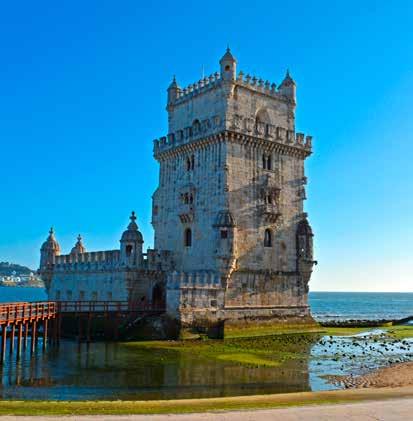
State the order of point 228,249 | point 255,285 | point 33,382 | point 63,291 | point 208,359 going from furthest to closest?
1. point 63,291
2. point 255,285
3. point 228,249
4. point 208,359
5. point 33,382

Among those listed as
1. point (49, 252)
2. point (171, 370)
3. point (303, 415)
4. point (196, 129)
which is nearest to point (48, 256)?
point (49, 252)

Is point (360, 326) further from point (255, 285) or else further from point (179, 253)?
point (179, 253)

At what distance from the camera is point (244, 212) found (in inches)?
1700

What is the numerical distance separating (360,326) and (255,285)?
1827 centimetres

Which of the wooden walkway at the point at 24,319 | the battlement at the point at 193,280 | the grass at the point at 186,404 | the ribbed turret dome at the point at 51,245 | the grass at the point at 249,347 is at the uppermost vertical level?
the ribbed turret dome at the point at 51,245

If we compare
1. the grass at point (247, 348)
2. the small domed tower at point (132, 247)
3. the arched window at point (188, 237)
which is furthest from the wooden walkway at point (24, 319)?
the arched window at point (188, 237)

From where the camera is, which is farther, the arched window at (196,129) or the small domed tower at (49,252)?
the small domed tower at (49,252)

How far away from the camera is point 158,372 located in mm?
27016

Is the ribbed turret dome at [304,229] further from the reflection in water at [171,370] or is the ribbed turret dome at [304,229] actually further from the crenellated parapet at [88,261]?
the crenellated parapet at [88,261]

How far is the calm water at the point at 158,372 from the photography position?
74.9ft

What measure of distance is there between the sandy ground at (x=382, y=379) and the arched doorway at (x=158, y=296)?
20.7 meters

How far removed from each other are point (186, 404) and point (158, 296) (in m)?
27.4

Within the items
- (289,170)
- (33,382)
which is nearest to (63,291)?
(289,170)

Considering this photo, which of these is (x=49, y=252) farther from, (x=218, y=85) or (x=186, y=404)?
(x=186, y=404)
